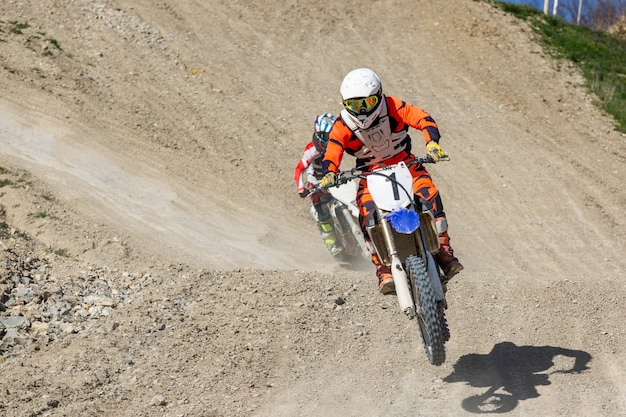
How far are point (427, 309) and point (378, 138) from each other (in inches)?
74.8

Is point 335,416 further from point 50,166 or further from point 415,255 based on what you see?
point 50,166

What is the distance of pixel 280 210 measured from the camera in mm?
14148

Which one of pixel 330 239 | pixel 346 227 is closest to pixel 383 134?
pixel 346 227

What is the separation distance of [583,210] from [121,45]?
9.44 m

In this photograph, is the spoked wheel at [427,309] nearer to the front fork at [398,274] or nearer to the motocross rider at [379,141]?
the front fork at [398,274]

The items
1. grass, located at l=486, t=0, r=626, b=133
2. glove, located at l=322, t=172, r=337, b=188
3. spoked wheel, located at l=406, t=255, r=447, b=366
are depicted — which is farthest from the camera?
grass, located at l=486, t=0, r=626, b=133

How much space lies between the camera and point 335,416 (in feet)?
22.6

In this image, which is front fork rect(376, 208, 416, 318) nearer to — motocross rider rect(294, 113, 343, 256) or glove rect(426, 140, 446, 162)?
glove rect(426, 140, 446, 162)

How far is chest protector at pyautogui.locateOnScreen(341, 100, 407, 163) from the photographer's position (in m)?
8.12

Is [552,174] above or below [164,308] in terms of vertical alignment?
below

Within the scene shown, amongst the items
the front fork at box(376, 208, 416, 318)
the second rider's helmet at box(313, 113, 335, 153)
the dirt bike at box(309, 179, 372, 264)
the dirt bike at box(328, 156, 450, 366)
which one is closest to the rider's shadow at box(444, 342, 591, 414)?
the dirt bike at box(328, 156, 450, 366)

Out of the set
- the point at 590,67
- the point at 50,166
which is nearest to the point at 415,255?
the point at 50,166

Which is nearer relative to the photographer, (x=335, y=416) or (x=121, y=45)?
(x=335, y=416)

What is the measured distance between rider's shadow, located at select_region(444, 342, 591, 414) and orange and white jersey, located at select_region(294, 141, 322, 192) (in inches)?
161
